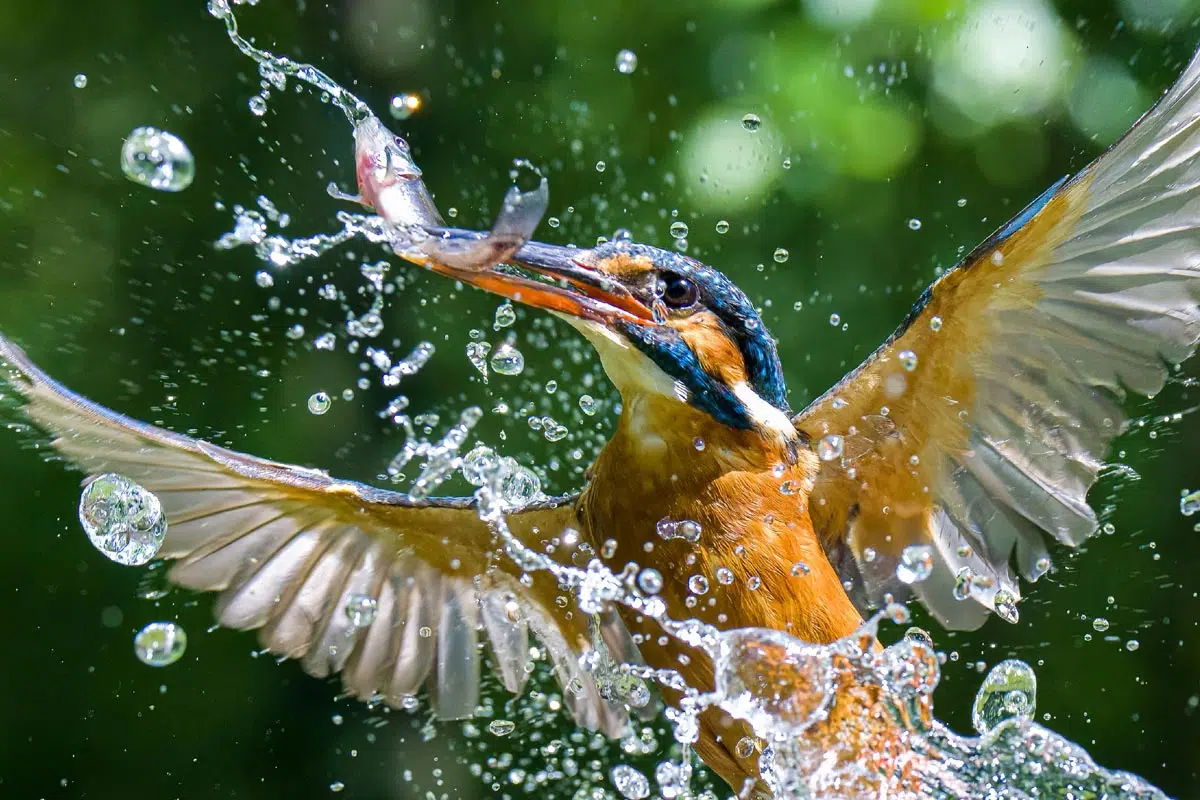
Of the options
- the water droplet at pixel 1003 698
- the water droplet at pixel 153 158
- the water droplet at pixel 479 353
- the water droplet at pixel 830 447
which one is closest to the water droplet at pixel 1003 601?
the water droplet at pixel 1003 698

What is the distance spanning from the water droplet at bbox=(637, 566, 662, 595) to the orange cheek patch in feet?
1.12

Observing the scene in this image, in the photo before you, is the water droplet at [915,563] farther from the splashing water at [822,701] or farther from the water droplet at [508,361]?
the water droplet at [508,361]

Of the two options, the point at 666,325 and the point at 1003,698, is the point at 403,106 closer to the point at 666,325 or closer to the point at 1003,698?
the point at 666,325

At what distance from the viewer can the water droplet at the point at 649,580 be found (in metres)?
2.10

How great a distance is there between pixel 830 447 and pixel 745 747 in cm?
55

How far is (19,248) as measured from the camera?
3422 mm

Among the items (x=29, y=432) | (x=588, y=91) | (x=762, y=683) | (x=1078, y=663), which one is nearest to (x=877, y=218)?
(x=588, y=91)

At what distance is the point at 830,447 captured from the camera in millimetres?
2268

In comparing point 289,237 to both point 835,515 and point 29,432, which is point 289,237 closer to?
point 29,432

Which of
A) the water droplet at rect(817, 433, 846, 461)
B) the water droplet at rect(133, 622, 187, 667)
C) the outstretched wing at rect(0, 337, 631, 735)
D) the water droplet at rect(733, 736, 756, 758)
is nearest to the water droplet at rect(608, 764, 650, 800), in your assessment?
the outstretched wing at rect(0, 337, 631, 735)

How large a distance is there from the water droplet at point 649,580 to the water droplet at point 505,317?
103 cm

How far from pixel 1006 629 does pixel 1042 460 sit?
52.5 inches

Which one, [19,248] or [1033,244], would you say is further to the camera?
[19,248]

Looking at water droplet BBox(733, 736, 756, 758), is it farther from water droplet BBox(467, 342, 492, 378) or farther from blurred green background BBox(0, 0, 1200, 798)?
water droplet BBox(467, 342, 492, 378)
